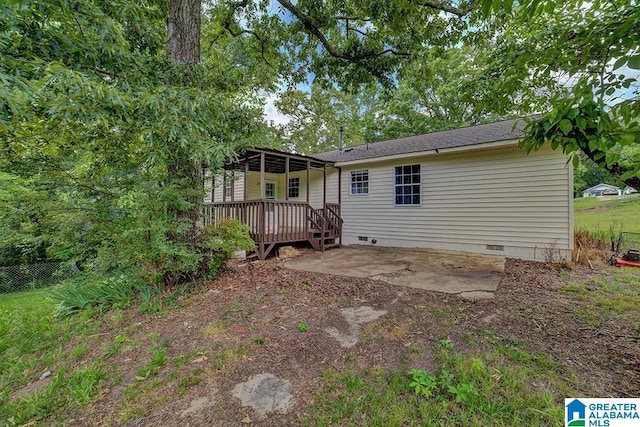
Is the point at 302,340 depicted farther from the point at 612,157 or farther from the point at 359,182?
the point at 359,182

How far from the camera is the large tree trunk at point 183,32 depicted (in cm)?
416

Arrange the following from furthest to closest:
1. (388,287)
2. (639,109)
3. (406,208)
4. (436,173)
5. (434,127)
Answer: (434,127), (406,208), (436,173), (388,287), (639,109)

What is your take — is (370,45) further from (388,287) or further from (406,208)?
(388,287)

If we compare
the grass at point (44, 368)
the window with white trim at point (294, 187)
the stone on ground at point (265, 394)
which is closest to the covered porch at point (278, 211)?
the window with white trim at point (294, 187)

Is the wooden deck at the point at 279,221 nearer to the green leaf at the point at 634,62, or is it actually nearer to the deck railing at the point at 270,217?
the deck railing at the point at 270,217

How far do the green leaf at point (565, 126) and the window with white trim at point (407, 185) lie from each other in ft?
22.0

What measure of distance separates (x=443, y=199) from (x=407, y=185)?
1.18 meters

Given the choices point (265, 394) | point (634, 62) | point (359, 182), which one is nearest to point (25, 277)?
point (265, 394)

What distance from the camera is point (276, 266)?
5816 millimetres

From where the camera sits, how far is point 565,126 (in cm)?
170

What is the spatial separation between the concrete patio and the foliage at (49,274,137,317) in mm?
2879

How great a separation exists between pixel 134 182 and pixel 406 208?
7.16m

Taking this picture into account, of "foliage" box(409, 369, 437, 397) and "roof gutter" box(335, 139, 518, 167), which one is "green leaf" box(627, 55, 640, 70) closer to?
"foliage" box(409, 369, 437, 397)

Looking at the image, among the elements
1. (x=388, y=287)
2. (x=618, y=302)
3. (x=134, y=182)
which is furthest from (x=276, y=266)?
(x=618, y=302)
